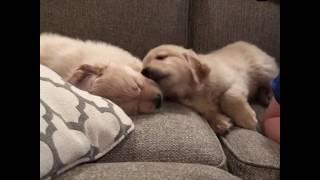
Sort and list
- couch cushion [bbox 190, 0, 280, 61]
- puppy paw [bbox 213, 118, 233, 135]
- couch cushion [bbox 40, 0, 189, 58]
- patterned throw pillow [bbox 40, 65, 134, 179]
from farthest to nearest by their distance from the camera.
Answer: couch cushion [bbox 190, 0, 280, 61]
couch cushion [bbox 40, 0, 189, 58]
puppy paw [bbox 213, 118, 233, 135]
patterned throw pillow [bbox 40, 65, 134, 179]

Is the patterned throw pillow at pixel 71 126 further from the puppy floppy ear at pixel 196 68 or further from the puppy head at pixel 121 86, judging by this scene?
the puppy floppy ear at pixel 196 68

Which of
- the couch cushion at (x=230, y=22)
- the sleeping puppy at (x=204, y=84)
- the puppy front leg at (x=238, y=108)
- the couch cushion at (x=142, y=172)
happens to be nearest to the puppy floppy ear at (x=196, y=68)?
the sleeping puppy at (x=204, y=84)

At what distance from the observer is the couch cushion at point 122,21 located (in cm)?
207

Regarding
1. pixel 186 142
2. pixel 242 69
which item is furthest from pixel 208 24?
pixel 186 142

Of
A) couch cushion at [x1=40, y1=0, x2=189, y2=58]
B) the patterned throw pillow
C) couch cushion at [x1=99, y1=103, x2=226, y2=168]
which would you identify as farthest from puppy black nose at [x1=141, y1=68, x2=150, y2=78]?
couch cushion at [x1=40, y1=0, x2=189, y2=58]

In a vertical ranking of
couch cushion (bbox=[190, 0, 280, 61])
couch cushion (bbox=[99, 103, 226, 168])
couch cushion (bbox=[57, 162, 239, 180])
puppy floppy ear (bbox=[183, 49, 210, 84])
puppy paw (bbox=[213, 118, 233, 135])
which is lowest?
puppy paw (bbox=[213, 118, 233, 135])

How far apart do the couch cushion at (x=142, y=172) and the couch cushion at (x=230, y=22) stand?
4.21 feet

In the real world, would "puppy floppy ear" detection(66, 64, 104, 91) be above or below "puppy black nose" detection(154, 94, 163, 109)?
above

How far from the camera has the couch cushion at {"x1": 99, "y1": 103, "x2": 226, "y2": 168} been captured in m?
1.23

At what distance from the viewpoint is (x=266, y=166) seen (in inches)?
49.1

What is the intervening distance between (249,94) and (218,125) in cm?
49

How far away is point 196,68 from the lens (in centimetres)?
177

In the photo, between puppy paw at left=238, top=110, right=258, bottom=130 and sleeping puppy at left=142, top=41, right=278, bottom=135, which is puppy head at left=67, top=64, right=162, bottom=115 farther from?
puppy paw at left=238, top=110, right=258, bottom=130
